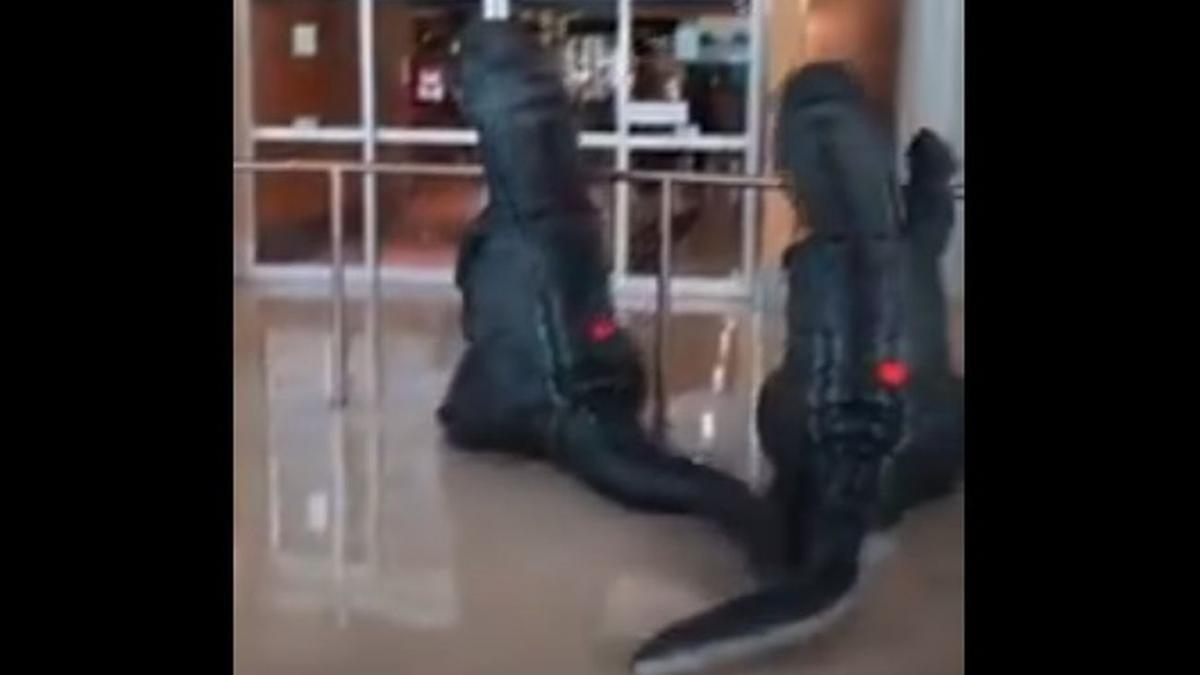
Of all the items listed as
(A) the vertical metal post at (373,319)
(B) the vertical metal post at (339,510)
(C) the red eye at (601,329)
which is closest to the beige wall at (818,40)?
(A) the vertical metal post at (373,319)

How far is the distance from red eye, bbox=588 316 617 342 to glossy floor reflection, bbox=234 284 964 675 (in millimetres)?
380

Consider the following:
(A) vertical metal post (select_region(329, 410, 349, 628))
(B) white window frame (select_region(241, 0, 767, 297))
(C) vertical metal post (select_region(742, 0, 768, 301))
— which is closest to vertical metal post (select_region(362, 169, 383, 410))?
(B) white window frame (select_region(241, 0, 767, 297))

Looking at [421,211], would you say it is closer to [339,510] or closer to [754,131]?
[754,131]

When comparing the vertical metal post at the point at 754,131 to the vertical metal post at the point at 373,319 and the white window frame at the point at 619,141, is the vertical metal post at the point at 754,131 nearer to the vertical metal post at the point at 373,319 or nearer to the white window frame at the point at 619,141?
the white window frame at the point at 619,141

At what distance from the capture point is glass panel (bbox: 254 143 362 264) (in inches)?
329

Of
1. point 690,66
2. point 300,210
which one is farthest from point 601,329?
point 300,210

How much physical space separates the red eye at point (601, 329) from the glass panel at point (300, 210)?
11.7 ft

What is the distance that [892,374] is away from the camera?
12.6 feet
